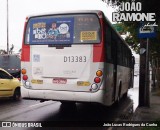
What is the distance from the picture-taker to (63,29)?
8.73 m

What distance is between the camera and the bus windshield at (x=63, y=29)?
851cm

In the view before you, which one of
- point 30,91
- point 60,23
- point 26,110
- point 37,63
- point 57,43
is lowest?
point 26,110

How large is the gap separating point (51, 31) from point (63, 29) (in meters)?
0.38

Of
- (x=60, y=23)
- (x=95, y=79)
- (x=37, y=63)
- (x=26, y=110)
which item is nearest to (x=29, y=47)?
(x=37, y=63)

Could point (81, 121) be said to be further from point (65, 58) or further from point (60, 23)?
point (60, 23)

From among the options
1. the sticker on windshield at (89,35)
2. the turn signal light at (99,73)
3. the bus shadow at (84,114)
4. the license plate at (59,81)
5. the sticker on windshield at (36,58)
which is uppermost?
the sticker on windshield at (89,35)

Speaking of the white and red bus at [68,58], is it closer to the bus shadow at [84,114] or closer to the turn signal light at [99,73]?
the turn signal light at [99,73]

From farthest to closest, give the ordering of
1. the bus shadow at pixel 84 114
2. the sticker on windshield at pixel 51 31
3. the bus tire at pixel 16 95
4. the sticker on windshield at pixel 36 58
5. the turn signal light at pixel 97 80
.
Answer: the bus tire at pixel 16 95 < the bus shadow at pixel 84 114 < the sticker on windshield at pixel 36 58 < the sticker on windshield at pixel 51 31 < the turn signal light at pixel 97 80

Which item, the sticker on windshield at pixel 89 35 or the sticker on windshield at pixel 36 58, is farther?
the sticker on windshield at pixel 36 58

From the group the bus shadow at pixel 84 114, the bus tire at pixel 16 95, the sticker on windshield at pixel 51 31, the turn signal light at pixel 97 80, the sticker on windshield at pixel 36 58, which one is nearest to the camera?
the turn signal light at pixel 97 80

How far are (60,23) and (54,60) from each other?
106 cm

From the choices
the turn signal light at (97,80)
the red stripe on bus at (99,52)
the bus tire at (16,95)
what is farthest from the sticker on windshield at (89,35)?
the bus tire at (16,95)

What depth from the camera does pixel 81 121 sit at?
30.0 ft

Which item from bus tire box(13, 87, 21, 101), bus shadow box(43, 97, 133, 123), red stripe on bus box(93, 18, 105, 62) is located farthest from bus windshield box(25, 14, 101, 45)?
bus tire box(13, 87, 21, 101)
